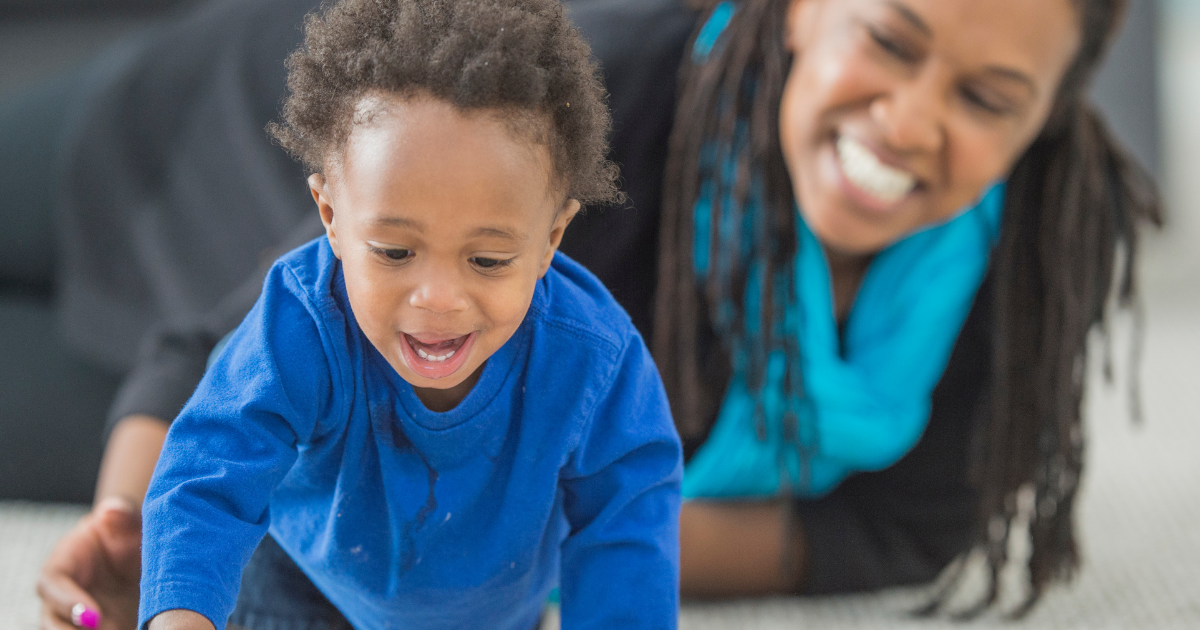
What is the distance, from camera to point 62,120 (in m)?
1.18

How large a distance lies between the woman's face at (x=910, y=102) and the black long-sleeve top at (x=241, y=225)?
0.46 feet

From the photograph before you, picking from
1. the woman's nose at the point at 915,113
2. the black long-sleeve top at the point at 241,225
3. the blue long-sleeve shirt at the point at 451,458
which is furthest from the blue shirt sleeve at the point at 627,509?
the woman's nose at the point at 915,113

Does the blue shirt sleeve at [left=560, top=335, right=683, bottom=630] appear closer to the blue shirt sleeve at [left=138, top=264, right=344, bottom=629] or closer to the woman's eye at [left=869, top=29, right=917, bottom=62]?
the blue shirt sleeve at [left=138, top=264, right=344, bottom=629]

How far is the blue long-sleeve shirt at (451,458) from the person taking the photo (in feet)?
1.39

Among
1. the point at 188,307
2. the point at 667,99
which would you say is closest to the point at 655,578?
the point at 667,99

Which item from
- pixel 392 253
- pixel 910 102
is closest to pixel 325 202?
pixel 392 253

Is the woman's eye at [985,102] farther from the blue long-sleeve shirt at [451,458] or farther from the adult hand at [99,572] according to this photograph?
the adult hand at [99,572]

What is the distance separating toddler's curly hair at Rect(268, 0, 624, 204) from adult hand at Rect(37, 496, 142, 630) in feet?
1.16

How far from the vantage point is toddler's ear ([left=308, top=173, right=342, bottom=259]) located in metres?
0.41

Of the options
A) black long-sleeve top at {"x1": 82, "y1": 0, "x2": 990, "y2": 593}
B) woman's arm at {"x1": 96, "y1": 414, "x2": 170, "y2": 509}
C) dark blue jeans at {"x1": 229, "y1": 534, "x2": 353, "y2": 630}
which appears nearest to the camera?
dark blue jeans at {"x1": 229, "y1": 534, "x2": 353, "y2": 630}

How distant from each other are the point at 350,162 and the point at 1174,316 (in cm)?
174

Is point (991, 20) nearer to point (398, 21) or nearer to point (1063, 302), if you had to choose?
point (1063, 302)

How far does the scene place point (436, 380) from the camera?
40 centimetres

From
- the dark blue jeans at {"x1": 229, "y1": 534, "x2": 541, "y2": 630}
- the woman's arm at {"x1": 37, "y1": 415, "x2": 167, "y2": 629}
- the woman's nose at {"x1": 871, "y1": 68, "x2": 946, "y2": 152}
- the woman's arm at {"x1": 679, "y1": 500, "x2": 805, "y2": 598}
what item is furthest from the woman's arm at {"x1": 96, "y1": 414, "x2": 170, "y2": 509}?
the woman's nose at {"x1": 871, "y1": 68, "x2": 946, "y2": 152}
